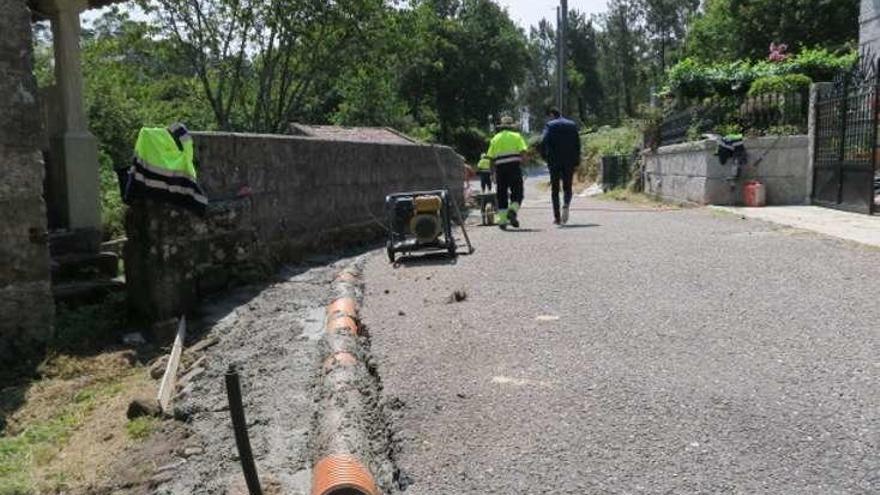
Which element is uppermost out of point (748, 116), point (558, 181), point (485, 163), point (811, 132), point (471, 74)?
point (471, 74)

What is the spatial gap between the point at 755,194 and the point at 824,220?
3.03m

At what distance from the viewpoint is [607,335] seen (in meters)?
5.47

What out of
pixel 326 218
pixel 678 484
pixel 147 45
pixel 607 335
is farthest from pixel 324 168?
pixel 147 45

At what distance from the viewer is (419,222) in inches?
352

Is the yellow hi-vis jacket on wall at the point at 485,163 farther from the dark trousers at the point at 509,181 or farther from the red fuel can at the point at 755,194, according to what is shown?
the red fuel can at the point at 755,194

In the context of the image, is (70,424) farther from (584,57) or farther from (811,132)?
(584,57)

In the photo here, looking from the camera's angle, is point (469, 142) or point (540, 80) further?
point (540, 80)

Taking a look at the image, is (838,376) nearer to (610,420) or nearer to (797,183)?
(610,420)

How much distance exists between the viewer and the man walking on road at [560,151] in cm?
1322

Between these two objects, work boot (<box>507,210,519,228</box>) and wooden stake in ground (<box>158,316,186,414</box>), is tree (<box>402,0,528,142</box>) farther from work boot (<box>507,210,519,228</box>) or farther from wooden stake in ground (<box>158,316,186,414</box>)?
wooden stake in ground (<box>158,316,186,414</box>)

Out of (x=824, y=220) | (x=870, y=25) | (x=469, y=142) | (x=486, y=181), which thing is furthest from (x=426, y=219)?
(x=469, y=142)

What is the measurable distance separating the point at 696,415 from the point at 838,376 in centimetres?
106

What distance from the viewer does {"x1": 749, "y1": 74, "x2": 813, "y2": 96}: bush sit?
15516mm

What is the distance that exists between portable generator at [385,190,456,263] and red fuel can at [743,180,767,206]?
26.2ft
